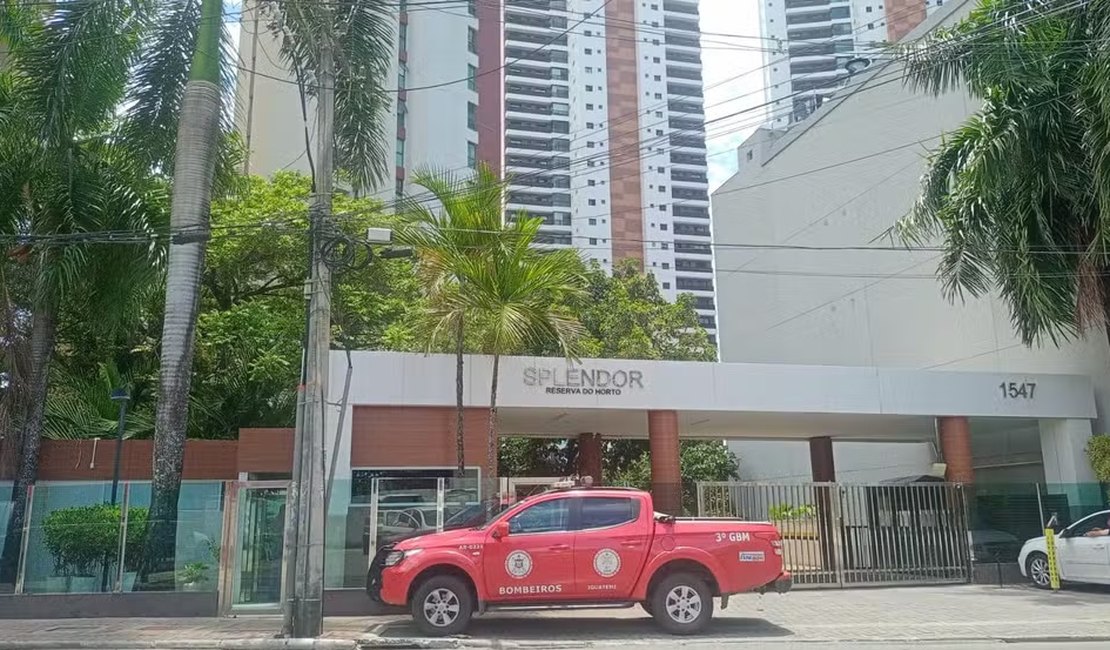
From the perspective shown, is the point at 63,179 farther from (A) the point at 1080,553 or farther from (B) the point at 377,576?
(A) the point at 1080,553

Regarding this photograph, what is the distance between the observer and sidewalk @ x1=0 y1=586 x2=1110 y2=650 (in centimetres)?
1194

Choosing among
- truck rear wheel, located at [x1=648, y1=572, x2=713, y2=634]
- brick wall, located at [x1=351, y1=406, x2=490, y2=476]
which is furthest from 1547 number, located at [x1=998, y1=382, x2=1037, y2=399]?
truck rear wheel, located at [x1=648, y1=572, x2=713, y2=634]

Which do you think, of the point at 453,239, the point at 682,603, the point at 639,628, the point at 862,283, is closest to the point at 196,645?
the point at 639,628

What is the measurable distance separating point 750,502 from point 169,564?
1057 centimetres

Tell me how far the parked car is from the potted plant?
3757mm

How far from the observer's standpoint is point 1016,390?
21406 millimetres

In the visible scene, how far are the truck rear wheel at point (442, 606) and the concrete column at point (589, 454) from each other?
11.9 meters

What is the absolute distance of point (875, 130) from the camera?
31.8m

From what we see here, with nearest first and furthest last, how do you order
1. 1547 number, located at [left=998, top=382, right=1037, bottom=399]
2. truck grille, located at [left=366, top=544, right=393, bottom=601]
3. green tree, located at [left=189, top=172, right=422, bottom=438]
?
truck grille, located at [left=366, top=544, right=393, bottom=601]
1547 number, located at [left=998, top=382, right=1037, bottom=399]
green tree, located at [left=189, top=172, right=422, bottom=438]

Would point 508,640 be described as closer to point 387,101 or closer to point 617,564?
point 617,564

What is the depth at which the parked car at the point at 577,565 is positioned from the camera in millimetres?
12336

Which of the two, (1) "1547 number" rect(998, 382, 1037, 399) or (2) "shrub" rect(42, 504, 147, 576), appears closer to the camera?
(2) "shrub" rect(42, 504, 147, 576)

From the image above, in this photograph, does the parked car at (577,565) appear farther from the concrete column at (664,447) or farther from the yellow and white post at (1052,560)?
the yellow and white post at (1052,560)

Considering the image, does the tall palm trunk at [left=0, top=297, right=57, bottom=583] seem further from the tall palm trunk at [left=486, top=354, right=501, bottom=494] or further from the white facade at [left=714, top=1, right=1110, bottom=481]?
the white facade at [left=714, top=1, right=1110, bottom=481]
